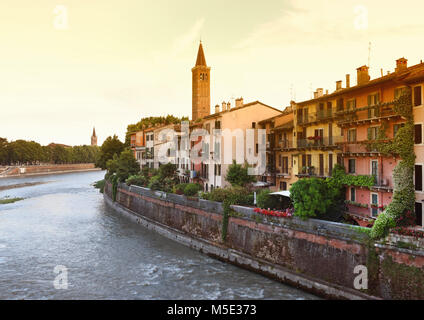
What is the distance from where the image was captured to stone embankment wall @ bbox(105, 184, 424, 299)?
49.3ft

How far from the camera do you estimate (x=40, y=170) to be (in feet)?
419

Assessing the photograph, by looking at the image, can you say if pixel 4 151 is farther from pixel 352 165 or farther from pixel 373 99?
pixel 373 99

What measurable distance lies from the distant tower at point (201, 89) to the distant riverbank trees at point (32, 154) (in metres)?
79.5

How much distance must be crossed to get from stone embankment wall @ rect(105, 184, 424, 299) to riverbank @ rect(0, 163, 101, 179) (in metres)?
104

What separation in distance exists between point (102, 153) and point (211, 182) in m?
48.5

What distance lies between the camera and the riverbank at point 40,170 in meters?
113

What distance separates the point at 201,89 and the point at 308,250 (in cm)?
7248

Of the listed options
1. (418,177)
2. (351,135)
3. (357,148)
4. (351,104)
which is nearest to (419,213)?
(418,177)

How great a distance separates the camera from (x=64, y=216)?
136 ft

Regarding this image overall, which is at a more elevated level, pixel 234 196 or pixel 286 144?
pixel 286 144

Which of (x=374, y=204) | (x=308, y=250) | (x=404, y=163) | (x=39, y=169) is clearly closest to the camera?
(x=404, y=163)

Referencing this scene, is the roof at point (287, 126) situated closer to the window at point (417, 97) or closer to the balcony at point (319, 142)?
the balcony at point (319, 142)

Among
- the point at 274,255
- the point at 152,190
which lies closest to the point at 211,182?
the point at 152,190

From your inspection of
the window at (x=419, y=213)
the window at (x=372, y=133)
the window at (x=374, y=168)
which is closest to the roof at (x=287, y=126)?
the window at (x=372, y=133)
